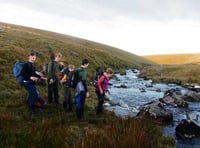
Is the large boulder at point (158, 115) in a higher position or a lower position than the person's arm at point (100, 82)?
lower

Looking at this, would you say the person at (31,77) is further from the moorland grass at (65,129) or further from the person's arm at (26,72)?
the moorland grass at (65,129)

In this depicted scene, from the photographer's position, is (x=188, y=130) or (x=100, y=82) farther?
(x=100, y=82)

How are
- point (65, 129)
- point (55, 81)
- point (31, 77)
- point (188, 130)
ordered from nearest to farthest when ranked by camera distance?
point (65, 129)
point (31, 77)
point (188, 130)
point (55, 81)

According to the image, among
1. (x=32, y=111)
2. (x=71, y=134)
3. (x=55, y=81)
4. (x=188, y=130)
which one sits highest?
(x=55, y=81)

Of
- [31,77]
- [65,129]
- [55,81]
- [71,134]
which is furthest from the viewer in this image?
[55,81]

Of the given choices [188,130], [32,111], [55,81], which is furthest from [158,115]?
[32,111]

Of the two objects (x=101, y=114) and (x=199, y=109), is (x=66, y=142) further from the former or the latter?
(x=199, y=109)

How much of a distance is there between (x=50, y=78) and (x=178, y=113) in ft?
31.4

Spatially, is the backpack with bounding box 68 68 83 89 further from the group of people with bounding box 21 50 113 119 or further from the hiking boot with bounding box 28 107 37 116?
the hiking boot with bounding box 28 107 37 116

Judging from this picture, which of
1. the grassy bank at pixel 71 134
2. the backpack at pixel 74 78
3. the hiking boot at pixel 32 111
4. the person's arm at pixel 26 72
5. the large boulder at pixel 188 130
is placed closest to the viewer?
the grassy bank at pixel 71 134

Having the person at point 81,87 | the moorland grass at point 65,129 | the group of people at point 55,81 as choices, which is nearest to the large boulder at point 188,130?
the moorland grass at point 65,129

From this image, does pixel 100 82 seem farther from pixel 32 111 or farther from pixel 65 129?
pixel 65 129

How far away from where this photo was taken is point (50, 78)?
15.8 meters

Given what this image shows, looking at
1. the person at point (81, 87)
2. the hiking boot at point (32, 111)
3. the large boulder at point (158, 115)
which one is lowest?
the large boulder at point (158, 115)
